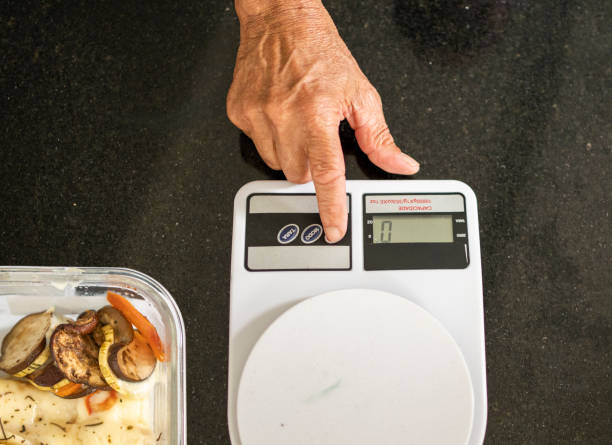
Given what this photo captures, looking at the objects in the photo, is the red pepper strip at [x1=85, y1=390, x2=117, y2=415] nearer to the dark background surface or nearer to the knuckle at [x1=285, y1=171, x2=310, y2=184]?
the dark background surface

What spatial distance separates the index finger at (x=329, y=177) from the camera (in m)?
0.62

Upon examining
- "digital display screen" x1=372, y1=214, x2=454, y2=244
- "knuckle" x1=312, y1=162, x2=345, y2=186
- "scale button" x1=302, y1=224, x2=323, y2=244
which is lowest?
"digital display screen" x1=372, y1=214, x2=454, y2=244

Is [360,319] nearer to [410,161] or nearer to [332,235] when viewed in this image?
[332,235]

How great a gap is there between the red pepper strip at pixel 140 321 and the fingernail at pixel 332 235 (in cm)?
29

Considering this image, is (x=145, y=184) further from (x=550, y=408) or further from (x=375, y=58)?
(x=550, y=408)

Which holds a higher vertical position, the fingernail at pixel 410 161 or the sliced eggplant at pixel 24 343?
Answer: the fingernail at pixel 410 161

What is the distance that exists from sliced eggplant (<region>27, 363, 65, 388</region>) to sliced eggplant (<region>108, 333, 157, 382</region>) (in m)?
0.09

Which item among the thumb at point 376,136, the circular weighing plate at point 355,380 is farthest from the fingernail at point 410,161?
the circular weighing plate at point 355,380

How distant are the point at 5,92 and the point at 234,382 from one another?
0.60m

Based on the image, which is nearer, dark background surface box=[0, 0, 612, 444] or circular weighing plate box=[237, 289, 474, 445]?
circular weighing plate box=[237, 289, 474, 445]

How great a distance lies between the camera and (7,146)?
0.75m

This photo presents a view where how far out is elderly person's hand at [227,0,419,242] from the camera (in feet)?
2.13

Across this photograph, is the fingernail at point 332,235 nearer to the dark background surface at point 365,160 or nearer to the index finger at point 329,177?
the index finger at point 329,177

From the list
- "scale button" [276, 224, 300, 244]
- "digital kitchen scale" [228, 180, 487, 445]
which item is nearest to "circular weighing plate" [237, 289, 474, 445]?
"digital kitchen scale" [228, 180, 487, 445]
